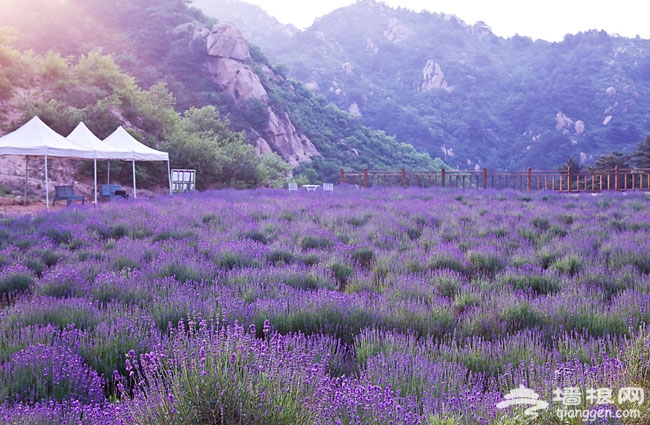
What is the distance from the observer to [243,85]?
135 feet

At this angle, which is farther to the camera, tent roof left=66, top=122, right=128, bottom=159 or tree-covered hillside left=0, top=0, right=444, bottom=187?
tree-covered hillside left=0, top=0, right=444, bottom=187

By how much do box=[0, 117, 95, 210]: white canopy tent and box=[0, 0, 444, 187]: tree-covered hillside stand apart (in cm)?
893

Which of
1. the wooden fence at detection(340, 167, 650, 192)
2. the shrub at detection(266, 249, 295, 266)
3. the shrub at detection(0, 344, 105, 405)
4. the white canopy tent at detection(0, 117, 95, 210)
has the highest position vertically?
the white canopy tent at detection(0, 117, 95, 210)

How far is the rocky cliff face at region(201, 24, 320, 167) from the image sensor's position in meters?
39.8

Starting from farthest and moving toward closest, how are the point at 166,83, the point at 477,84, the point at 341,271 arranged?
the point at 477,84 < the point at 166,83 < the point at 341,271

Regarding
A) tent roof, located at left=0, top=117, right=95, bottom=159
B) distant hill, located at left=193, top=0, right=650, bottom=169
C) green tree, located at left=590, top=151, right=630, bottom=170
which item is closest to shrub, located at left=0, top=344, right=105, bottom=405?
tent roof, located at left=0, top=117, right=95, bottom=159

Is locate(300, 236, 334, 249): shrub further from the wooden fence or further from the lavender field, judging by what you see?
the wooden fence

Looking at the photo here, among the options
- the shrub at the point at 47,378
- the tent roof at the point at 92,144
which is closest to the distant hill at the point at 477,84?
the tent roof at the point at 92,144

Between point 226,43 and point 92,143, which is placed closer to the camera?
point 92,143

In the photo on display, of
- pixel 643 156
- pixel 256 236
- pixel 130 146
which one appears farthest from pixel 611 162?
pixel 256 236

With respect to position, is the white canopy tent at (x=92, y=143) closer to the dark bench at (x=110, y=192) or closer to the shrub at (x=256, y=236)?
the dark bench at (x=110, y=192)

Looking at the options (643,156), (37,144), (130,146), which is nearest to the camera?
(37,144)

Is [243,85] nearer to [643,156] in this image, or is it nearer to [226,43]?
[226,43]

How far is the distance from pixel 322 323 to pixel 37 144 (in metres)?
12.5
